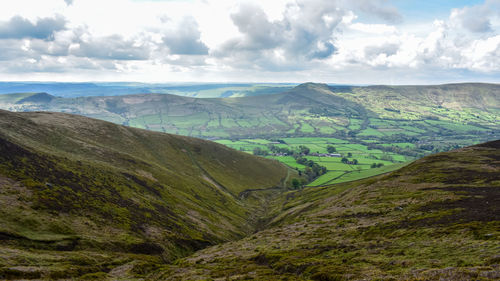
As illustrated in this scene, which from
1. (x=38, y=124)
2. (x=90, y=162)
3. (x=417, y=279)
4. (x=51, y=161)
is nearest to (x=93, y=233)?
(x=51, y=161)

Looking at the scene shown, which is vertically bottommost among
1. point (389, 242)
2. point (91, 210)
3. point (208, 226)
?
point (208, 226)

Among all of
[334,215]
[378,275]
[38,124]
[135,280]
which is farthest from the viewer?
[38,124]

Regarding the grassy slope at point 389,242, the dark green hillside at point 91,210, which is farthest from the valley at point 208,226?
the dark green hillside at point 91,210

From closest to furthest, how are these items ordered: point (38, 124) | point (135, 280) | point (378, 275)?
point (378, 275)
point (135, 280)
point (38, 124)


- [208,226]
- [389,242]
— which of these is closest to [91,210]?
[208,226]

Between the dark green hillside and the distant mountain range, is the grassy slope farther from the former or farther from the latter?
the dark green hillside

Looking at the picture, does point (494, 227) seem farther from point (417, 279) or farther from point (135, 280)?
point (135, 280)

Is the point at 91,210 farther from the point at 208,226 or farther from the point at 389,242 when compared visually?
the point at 389,242
